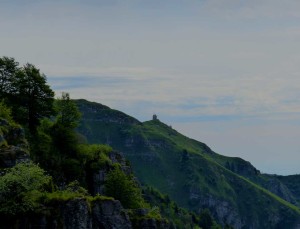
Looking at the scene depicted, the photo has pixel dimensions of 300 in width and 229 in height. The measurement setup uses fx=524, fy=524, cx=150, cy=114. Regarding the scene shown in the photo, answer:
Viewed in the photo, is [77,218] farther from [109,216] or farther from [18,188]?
[18,188]

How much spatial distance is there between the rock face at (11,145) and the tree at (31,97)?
16.1 metres

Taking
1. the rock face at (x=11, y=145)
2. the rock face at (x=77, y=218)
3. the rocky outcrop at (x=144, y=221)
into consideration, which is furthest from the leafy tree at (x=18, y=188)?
the rocky outcrop at (x=144, y=221)

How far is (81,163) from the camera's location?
9156cm

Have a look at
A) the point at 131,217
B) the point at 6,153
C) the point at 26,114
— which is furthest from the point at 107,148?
the point at 6,153

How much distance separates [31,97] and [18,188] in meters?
35.3

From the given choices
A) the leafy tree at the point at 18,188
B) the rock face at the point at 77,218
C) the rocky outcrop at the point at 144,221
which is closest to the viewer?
the leafy tree at the point at 18,188

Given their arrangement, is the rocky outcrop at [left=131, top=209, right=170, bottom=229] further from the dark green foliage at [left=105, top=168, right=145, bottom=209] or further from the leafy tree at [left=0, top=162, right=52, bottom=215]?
the leafy tree at [left=0, top=162, right=52, bottom=215]

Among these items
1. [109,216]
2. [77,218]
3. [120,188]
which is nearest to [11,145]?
[77,218]

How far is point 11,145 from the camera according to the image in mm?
69062

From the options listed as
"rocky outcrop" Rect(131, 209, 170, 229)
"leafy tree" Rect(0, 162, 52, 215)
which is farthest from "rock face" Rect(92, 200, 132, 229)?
"leafy tree" Rect(0, 162, 52, 215)

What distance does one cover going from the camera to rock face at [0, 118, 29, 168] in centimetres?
6500

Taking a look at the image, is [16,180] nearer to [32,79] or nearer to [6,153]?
[6,153]

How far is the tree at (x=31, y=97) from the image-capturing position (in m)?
91.0

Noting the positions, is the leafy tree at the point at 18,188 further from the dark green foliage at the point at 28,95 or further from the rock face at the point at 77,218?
the dark green foliage at the point at 28,95
